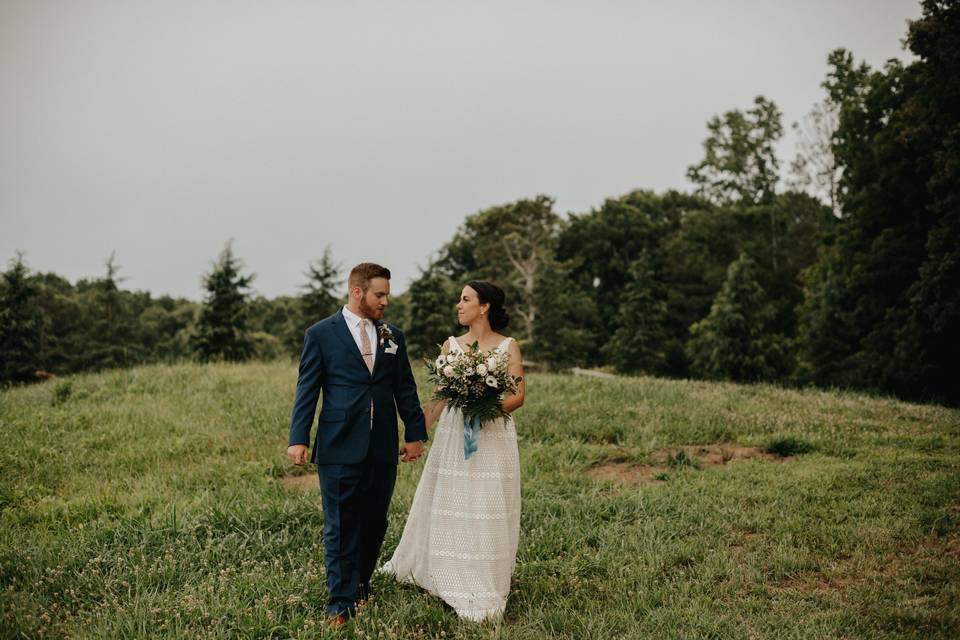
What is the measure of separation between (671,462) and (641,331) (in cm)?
3116

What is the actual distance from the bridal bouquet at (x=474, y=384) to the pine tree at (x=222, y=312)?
2964 cm

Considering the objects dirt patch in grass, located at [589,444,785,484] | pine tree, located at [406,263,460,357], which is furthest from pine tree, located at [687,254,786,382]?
dirt patch in grass, located at [589,444,785,484]

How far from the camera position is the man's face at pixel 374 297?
16.7 feet

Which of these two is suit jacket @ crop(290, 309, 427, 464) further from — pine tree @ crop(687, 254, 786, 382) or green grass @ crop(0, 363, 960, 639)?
pine tree @ crop(687, 254, 786, 382)

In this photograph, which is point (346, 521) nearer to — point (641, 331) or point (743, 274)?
point (743, 274)

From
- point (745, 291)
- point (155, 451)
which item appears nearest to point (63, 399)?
point (155, 451)

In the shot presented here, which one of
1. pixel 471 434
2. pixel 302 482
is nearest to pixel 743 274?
pixel 302 482

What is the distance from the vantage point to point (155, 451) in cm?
1019

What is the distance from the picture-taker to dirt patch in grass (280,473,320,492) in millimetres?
8580

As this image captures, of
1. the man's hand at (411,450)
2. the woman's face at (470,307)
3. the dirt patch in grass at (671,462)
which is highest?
the woman's face at (470,307)

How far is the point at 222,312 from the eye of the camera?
33031mm

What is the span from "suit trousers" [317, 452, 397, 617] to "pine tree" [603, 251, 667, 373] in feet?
120

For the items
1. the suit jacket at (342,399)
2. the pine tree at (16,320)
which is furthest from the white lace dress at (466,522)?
the pine tree at (16,320)

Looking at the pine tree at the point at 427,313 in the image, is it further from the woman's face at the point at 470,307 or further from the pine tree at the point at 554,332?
the woman's face at the point at 470,307
